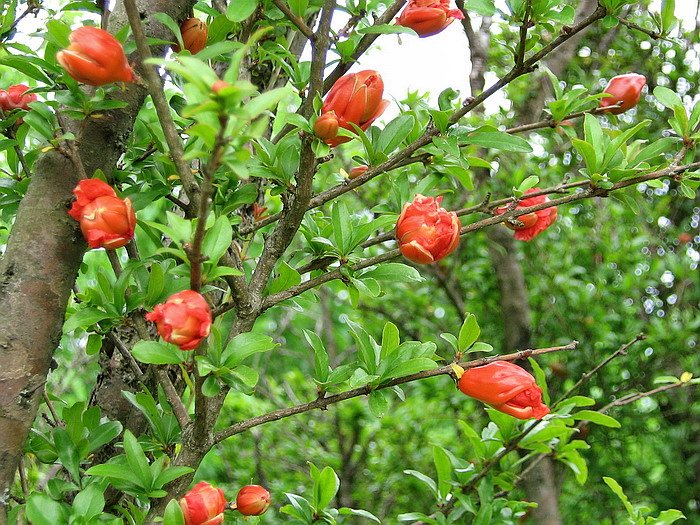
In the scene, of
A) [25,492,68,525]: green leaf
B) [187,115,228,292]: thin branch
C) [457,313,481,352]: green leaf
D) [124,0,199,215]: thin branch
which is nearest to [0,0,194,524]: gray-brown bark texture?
[25,492,68,525]: green leaf

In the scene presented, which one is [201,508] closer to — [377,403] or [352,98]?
[377,403]

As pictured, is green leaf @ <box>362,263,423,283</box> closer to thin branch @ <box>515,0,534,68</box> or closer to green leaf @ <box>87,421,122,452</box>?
thin branch @ <box>515,0,534,68</box>

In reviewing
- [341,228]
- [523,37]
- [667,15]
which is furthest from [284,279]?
[667,15]

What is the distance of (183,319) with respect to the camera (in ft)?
2.01

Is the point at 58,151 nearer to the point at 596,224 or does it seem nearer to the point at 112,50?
the point at 112,50

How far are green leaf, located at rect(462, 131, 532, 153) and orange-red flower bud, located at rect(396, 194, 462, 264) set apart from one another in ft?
0.37

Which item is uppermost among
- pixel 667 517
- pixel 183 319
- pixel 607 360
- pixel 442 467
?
pixel 183 319

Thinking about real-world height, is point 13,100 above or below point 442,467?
above

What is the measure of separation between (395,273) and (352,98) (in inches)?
8.5

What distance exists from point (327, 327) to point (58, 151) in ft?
8.43

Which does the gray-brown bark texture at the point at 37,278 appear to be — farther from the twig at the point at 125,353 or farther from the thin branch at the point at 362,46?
the thin branch at the point at 362,46

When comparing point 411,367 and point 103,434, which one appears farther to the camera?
point 103,434

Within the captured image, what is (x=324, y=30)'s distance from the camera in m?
0.72

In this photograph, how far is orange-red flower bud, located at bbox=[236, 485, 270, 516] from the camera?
0.86m
